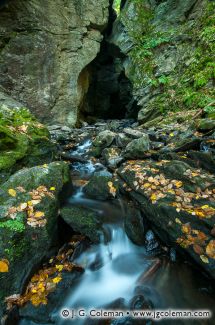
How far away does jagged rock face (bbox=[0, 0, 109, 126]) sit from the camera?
35.0 ft

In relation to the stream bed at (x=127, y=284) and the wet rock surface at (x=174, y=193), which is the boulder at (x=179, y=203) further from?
the stream bed at (x=127, y=284)

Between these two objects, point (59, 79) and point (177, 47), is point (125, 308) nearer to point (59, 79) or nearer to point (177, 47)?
point (59, 79)

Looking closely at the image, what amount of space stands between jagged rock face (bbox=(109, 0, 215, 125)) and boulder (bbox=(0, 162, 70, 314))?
732 cm

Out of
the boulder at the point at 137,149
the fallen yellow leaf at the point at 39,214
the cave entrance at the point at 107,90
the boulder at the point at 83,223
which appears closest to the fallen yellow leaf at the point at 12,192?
the fallen yellow leaf at the point at 39,214

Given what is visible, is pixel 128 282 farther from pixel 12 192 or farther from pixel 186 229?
pixel 12 192

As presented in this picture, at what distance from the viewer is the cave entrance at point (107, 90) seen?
59.1ft

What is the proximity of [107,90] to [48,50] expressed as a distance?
8.80 metres

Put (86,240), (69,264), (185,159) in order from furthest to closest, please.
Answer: (185,159), (86,240), (69,264)

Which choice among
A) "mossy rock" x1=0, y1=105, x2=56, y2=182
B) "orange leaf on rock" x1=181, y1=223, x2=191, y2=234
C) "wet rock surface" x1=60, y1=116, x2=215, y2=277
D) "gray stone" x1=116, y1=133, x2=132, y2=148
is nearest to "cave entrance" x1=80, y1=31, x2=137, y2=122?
"gray stone" x1=116, y1=133, x2=132, y2=148

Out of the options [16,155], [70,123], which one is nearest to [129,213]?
[16,155]

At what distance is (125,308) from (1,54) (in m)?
11.2

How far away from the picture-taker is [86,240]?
12.0ft

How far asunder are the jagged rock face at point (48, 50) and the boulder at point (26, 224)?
8.11 meters

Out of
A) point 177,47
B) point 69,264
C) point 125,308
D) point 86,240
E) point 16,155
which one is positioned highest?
point 177,47
